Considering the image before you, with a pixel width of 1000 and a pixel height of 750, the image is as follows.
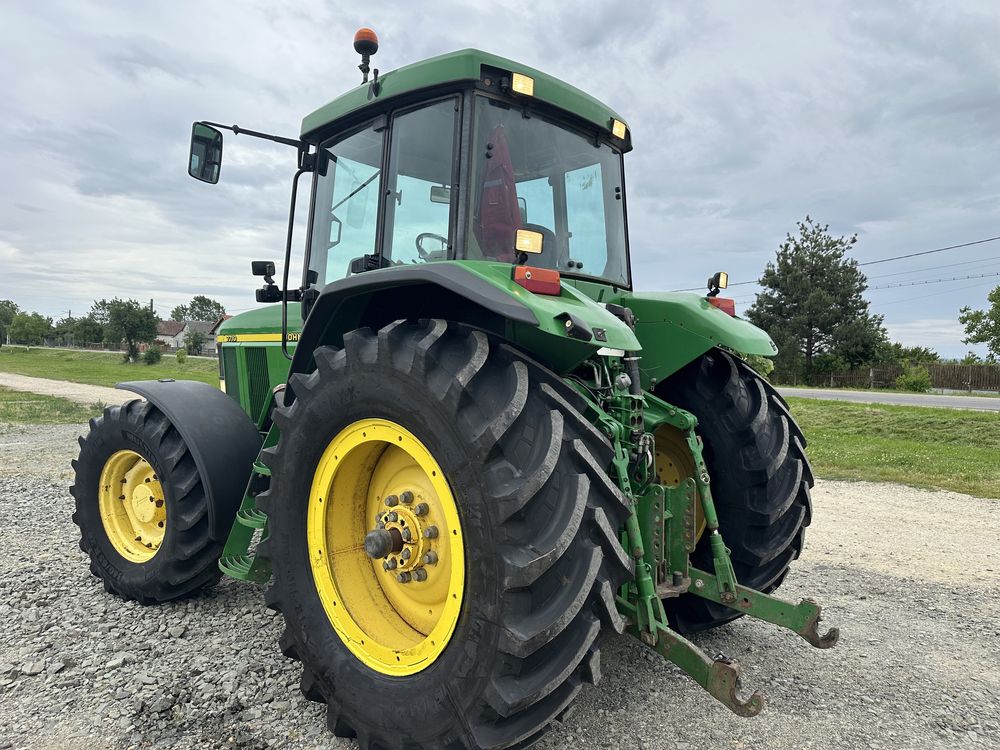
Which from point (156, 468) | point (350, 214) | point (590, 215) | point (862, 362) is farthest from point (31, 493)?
point (862, 362)

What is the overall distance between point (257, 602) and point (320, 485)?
1440 mm

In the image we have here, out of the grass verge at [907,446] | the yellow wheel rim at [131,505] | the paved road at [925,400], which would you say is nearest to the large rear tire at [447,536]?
the yellow wheel rim at [131,505]

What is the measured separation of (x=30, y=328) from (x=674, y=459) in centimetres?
10505

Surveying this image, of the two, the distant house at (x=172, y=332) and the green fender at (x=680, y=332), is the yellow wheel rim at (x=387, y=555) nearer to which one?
the green fender at (x=680, y=332)

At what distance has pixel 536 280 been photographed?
2.25m

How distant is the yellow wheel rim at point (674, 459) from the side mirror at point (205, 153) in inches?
107

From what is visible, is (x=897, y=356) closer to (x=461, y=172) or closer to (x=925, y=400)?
(x=925, y=400)

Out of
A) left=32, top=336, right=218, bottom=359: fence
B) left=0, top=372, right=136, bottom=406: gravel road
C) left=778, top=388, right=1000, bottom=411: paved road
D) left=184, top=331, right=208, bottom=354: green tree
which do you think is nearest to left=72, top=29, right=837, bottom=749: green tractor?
left=0, top=372, right=136, bottom=406: gravel road

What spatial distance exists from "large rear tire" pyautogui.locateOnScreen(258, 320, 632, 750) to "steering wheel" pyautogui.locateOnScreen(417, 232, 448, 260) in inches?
21.4

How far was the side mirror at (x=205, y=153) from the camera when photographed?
3.39 m

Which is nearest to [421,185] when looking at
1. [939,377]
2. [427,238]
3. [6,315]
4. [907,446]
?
[427,238]

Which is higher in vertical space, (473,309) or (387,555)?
(473,309)

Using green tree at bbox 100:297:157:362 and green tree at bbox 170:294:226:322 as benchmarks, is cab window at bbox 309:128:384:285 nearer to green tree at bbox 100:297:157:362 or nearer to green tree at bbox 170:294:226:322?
green tree at bbox 100:297:157:362

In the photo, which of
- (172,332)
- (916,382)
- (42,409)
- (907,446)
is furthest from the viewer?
(172,332)
